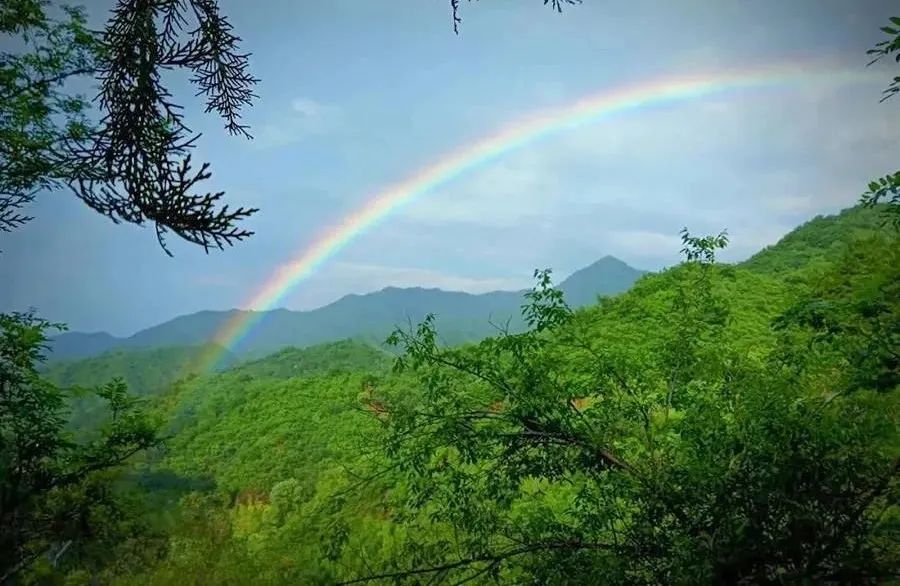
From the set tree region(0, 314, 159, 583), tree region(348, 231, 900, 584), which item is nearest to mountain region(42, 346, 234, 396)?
tree region(0, 314, 159, 583)

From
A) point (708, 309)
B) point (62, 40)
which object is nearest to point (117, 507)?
point (62, 40)

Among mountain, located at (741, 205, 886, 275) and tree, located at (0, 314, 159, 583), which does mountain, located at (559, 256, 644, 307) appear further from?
tree, located at (0, 314, 159, 583)

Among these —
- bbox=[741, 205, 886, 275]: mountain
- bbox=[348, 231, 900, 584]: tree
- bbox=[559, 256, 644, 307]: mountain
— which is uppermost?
bbox=[559, 256, 644, 307]: mountain

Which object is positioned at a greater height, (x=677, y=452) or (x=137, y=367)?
(x=137, y=367)

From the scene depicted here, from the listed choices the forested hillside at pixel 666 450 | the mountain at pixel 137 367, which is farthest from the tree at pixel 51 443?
the mountain at pixel 137 367

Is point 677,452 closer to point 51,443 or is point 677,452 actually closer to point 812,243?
point 51,443

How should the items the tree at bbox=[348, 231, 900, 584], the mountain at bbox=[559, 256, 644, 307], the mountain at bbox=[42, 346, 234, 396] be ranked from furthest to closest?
1. the mountain at bbox=[559, 256, 644, 307]
2. the mountain at bbox=[42, 346, 234, 396]
3. the tree at bbox=[348, 231, 900, 584]

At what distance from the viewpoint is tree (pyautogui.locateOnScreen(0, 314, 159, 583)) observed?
4316 mm

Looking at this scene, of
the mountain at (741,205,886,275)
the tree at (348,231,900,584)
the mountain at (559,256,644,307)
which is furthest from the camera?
the mountain at (559,256,644,307)

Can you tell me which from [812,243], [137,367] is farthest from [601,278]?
[812,243]

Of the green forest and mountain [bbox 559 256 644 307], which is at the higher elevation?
mountain [bbox 559 256 644 307]

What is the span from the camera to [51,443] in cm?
451

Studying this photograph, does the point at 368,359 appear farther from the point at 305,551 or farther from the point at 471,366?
the point at 471,366

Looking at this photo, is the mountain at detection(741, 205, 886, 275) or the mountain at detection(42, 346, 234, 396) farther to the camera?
the mountain at detection(42, 346, 234, 396)
